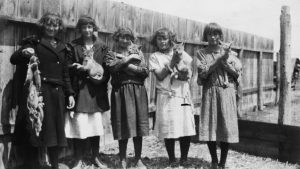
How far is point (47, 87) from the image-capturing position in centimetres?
407

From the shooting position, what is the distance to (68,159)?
5109 mm

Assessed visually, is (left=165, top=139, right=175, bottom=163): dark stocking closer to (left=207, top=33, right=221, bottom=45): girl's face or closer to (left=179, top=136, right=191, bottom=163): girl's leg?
(left=179, top=136, right=191, bottom=163): girl's leg

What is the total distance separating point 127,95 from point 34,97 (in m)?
1.11

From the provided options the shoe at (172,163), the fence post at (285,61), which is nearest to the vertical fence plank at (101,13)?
the shoe at (172,163)

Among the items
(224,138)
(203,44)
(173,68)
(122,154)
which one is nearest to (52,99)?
(122,154)

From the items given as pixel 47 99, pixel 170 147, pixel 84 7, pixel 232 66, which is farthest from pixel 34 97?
pixel 232 66

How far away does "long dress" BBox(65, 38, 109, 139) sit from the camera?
4461 mm

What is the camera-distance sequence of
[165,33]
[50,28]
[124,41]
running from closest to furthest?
[50,28], [124,41], [165,33]

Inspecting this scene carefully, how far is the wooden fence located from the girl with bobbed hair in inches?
21.0

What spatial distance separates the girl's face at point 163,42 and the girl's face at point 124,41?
398mm

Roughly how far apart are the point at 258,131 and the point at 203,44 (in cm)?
298

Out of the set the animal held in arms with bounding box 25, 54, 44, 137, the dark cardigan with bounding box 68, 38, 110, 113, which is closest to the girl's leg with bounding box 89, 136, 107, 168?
the dark cardigan with bounding box 68, 38, 110, 113

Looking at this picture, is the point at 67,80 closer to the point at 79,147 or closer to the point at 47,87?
the point at 47,87

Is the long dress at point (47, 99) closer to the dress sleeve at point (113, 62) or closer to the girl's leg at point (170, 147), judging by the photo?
the dress sleeve at point (113, 62)
